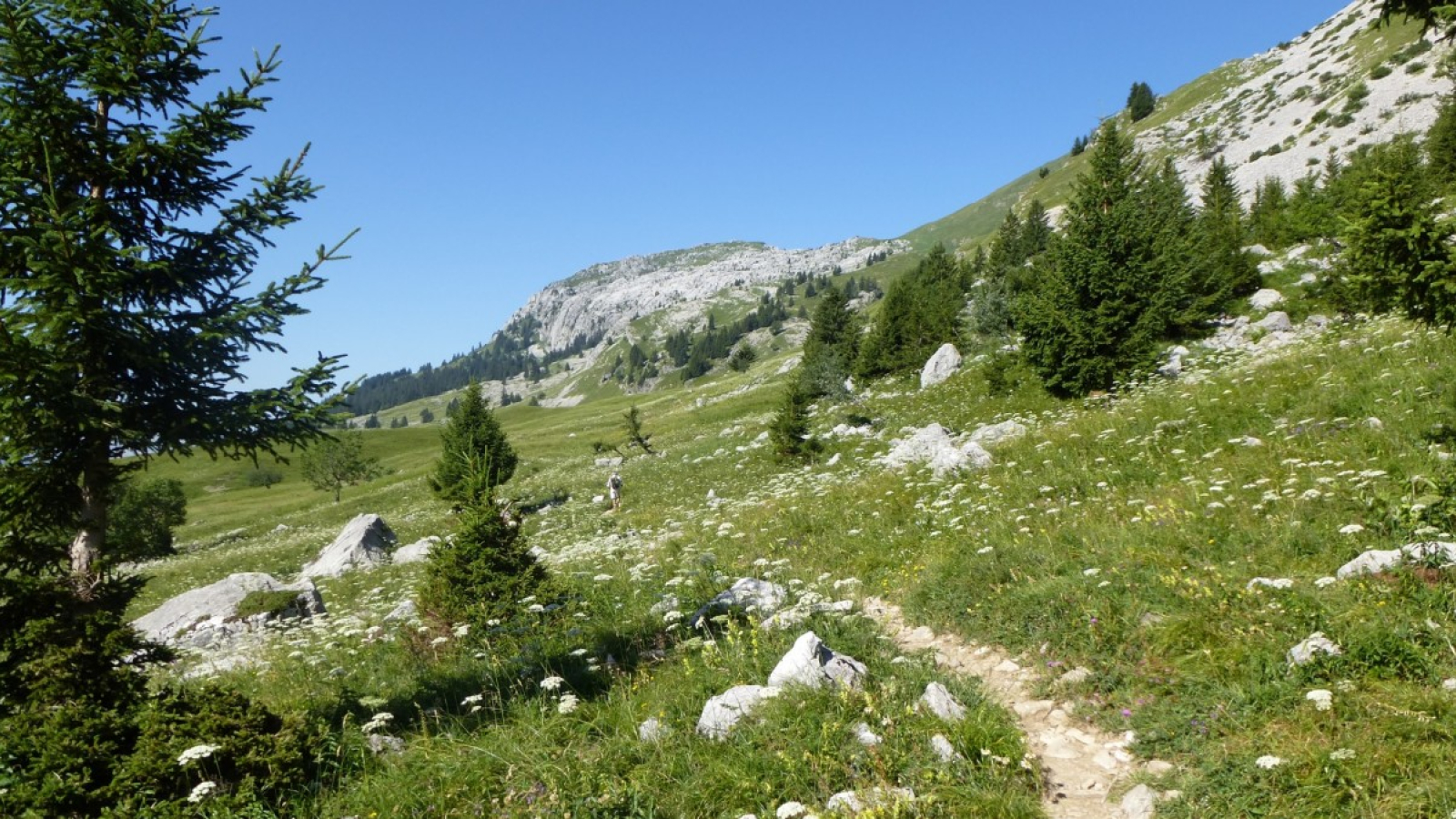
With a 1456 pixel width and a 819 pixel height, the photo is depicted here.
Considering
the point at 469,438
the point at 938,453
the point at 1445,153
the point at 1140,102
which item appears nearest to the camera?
the point at 938,453

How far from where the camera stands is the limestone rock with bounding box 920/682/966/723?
602 cm

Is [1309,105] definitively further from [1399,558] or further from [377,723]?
[377,723]

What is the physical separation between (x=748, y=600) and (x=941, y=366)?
1189 inches

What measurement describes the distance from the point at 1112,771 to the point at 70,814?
8.68m

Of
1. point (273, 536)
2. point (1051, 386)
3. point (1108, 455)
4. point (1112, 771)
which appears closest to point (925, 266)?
point (1051, 386)

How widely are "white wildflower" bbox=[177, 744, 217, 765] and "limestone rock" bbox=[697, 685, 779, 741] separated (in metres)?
4.19

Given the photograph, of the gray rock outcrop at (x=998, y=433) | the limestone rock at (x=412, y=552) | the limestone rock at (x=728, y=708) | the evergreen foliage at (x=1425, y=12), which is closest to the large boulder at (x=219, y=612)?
the limestone rock at (x=412, y=552)

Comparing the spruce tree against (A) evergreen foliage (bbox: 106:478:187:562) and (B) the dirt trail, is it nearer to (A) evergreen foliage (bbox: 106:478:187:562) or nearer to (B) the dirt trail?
(B) the dirt trail

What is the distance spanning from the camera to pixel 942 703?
20.2 feet

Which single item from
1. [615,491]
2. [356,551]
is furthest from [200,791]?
[356,551]

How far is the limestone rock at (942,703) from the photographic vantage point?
602 centimetres

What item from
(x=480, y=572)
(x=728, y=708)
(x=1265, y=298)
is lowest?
(x=728, y=708)

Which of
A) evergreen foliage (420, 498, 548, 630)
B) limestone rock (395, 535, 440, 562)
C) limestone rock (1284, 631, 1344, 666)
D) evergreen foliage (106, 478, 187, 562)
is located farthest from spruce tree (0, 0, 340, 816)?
evergreen foliage (106, 478, 187, 562)

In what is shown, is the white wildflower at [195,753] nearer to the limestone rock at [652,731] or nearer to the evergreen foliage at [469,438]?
the limestone rock at [652,731]
